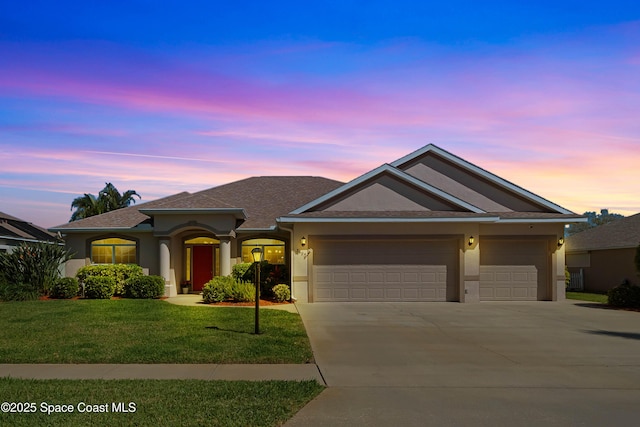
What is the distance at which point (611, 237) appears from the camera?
29.7 meters

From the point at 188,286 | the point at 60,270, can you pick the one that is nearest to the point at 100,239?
the point at 60,270

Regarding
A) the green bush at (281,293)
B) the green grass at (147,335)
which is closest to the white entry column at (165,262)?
the green grass at (147,335)

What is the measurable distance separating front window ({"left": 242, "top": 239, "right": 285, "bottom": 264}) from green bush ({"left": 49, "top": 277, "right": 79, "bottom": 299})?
6794 millimetres

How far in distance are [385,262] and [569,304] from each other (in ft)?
22.8

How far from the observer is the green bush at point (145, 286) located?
2148cm

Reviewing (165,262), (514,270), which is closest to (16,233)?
(165,262)

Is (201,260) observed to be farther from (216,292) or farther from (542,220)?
(542,220)

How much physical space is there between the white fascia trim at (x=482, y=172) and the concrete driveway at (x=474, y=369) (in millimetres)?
6315

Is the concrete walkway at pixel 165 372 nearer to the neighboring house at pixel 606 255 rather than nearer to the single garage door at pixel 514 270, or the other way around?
the single garage door at pixel 514 270

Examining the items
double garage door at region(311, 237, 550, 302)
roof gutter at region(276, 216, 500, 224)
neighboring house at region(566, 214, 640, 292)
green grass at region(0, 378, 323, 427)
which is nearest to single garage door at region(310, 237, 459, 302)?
double garage door at region(311, 237, 550, 302)

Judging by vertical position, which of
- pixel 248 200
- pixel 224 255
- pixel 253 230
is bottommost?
pixel 224 255

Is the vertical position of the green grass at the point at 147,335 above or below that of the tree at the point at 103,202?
below

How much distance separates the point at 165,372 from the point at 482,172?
17.1m

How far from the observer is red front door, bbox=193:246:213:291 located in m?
24.9
